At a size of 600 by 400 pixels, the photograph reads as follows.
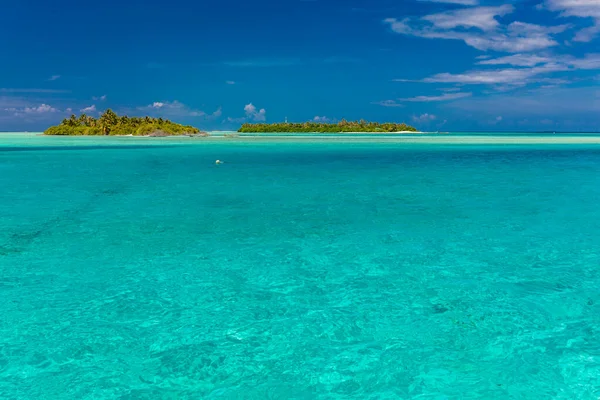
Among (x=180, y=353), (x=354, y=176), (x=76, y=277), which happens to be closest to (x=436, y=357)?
(x=180, y=353)

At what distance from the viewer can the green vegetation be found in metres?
121

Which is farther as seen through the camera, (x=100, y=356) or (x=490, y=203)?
(x=490, y=203)

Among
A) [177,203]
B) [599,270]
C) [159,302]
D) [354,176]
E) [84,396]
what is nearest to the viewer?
[84,396]

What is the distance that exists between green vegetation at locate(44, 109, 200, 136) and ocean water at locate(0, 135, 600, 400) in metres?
108

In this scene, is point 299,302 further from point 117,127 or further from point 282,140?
point 117,127

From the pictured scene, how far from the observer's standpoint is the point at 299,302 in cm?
743

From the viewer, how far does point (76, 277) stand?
848 centimetres

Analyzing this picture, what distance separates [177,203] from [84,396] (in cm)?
1218

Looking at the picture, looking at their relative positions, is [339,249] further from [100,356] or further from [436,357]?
[100,356]

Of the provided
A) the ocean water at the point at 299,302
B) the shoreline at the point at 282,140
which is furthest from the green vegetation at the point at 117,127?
the ocean water at the point at 299,302

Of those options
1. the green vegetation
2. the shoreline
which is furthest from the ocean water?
the green vegetation

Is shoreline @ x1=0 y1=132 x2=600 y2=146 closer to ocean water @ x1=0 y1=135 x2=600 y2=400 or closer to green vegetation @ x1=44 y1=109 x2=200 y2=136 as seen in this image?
green vegetation @ x1=44 y1=109 x2=200 y2=136

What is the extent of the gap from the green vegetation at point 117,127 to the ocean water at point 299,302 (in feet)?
353

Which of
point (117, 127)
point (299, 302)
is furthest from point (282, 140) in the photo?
point (299, 302)
